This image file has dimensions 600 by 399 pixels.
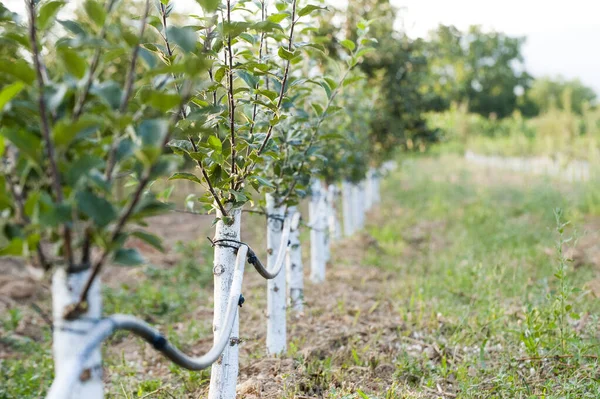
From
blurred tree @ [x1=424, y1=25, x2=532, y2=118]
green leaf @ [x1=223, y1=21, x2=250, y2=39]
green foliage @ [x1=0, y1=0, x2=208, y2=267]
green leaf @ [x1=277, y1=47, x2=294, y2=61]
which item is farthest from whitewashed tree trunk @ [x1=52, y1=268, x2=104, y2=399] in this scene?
blurred tree @ [x1=424, y1=25, x2=532, y2=118]

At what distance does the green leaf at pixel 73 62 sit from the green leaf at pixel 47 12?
0.46ft

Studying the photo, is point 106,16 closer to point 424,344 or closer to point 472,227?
point 424,344

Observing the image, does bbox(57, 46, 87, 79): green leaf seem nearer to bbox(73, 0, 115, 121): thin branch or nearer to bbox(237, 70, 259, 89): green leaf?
bbox(73, 0, 115, 121): thin branch

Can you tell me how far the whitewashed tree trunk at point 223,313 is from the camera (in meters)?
2.40

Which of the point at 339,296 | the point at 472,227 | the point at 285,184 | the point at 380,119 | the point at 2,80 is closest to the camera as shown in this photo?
the point at 2,80

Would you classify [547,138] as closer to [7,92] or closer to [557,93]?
[7,92]

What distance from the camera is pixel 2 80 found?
1432mm

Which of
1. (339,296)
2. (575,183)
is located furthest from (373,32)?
(575,183)

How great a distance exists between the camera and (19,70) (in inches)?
48.8

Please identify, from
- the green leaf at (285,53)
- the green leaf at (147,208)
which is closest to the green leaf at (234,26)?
the green leaf at (285,53)

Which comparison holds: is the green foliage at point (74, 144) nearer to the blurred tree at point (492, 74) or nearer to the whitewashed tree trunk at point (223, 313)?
the whitewashed tree trunk at point (223, 313)

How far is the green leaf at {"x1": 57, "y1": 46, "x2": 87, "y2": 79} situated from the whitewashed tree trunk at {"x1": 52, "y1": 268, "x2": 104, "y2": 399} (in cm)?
47

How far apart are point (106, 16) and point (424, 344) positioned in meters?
3.08

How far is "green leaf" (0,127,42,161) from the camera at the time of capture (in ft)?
3.93
